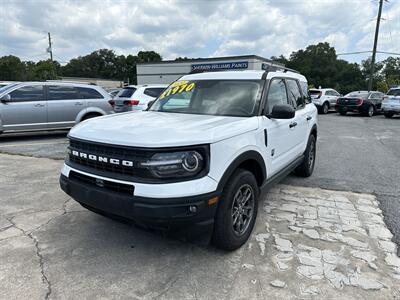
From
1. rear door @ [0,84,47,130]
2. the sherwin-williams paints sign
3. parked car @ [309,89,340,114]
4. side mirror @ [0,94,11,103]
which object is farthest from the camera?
the sherwin-williams paints sign

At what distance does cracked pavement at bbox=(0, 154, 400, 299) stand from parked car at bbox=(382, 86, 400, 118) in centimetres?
1669

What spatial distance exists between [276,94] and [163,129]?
1944mm

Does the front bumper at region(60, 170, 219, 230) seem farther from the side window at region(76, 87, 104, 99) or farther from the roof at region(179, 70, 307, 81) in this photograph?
the side window at region(76, 87, 104, 99)

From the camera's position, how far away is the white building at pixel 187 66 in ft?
102

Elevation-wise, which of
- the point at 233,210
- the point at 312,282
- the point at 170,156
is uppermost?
the point at 170,156

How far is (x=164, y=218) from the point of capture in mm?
2596

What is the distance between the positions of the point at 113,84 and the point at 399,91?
242 feet

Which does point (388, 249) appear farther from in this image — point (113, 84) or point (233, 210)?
point (113, 84)

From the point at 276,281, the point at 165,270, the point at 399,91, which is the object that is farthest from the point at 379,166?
the point at 399,91

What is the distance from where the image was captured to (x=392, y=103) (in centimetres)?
1838

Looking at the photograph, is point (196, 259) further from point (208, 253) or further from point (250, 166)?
point (250, 166)

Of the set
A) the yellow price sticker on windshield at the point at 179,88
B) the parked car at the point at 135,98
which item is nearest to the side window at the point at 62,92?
the parked car at the point at 135,98

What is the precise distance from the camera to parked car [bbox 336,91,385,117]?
19.8 m

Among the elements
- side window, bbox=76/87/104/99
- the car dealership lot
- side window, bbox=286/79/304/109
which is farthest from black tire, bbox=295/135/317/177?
side window, bbox=76/87/104/99
